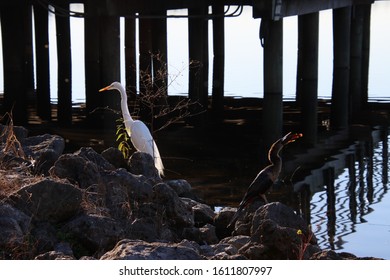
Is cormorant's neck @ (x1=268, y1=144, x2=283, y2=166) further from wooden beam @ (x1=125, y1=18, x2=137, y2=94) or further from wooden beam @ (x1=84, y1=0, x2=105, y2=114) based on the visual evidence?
wooden beam @ (x1=125, y1=18, x2=137, y2=94)

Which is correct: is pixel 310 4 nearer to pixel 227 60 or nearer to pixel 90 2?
pixel 90 2

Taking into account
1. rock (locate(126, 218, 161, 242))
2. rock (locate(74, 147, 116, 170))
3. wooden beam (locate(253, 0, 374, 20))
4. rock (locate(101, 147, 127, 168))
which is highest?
wooden beam (locate(253, 0, 374, 20))

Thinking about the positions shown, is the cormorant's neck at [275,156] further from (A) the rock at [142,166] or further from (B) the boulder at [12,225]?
(B) the boulder at [12,225]

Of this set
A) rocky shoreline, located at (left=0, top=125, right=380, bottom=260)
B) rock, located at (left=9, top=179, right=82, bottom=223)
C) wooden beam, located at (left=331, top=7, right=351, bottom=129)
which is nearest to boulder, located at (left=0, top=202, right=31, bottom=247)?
rocky shoreline, located at (left=0, top=125, right=380, bottom=260)

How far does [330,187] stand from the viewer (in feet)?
52.7

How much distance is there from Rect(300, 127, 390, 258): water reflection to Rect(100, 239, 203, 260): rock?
4836mm

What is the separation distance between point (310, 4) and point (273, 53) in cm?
287

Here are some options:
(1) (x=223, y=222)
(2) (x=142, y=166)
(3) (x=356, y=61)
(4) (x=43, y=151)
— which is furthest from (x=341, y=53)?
(4) (x=43, y=151)

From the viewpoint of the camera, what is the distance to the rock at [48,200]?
28.6 feet

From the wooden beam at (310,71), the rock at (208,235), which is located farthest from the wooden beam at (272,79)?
the rock at (208,235)

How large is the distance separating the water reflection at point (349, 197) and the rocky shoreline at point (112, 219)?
204cm

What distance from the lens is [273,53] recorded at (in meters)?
19.0

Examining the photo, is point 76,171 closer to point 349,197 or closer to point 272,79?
point 349,197

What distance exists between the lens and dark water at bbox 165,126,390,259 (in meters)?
12.7
